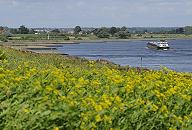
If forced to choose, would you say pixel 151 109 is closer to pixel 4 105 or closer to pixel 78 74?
pixel 4 105

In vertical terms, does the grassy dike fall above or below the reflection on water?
above

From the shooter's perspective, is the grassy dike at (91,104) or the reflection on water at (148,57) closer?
the grassy dike at (91,104)

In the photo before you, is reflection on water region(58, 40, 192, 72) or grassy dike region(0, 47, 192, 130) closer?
grassy dike region(0, 47, 192, 130)

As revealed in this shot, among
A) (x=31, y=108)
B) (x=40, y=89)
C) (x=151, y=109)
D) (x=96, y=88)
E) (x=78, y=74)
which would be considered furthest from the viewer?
(x=78, y=74)

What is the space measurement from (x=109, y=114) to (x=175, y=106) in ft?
3.87

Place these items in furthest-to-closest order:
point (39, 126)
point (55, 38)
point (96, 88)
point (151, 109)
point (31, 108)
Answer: point (55, 38), point (96, 88), point (151, 109), point (31, 108), point (39, 126)

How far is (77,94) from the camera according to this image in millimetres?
6441

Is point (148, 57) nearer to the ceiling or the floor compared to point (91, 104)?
nearer to the floor

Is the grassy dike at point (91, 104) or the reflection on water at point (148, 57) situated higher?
the grassy dike at point (91, 104)

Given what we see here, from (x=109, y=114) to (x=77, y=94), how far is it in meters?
0.98

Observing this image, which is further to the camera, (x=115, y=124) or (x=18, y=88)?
(x=18, y=88)

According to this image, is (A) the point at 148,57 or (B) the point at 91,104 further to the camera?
(A) the point at 148,57

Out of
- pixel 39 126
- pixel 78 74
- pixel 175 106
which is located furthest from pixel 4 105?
pixel 78 74

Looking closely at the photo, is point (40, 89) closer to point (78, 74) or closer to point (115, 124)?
point (115, 124)
